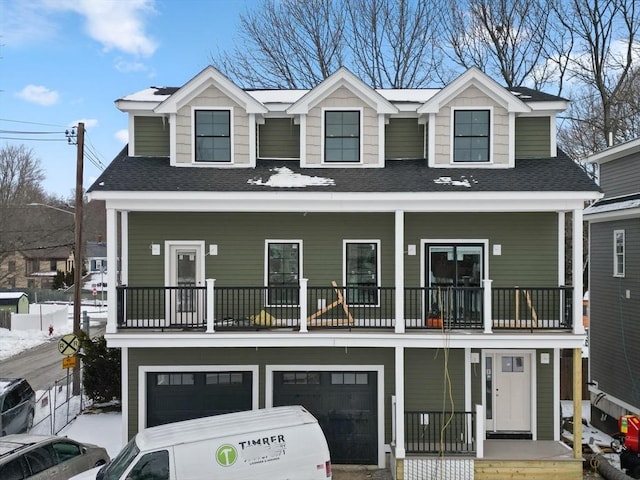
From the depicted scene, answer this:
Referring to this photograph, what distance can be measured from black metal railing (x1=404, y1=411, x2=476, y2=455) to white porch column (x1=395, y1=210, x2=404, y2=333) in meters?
2.02

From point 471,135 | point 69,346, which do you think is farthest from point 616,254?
point 69,346

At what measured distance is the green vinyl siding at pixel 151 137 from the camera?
1303 cm

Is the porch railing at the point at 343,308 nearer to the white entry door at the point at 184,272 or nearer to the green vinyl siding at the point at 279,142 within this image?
the white entry door at the point at 184,272

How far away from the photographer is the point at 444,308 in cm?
1178

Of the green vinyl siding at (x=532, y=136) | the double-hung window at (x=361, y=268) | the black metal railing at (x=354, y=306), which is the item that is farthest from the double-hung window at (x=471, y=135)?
the black metal railing at (x=354, y=306)

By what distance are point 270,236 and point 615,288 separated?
1061cm

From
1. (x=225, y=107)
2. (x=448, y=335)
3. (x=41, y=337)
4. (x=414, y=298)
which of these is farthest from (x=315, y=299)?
(x=41, y=337)

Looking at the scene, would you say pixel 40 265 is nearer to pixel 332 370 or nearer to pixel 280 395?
pixel 280 395

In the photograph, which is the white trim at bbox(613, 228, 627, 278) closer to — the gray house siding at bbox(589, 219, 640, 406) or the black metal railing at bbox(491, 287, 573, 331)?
the gray house siding at bbox(589, 219, 640, 406)

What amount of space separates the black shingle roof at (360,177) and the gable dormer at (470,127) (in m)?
0.31

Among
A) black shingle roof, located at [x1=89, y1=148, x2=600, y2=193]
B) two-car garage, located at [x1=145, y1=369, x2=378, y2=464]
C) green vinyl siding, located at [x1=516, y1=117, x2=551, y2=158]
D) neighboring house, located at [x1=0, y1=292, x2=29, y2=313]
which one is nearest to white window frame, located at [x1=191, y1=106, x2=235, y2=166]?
black shingle roof, located at [x1=89, y1=148, x2=600, y2=193]

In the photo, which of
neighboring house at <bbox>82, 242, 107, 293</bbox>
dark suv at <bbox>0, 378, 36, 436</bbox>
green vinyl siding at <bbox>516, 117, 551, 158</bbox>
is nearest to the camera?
green vinyl siding at <bbox>516, 117, 551, 158</bbox>

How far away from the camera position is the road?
20922 millimetres

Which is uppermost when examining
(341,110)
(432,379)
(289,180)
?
(341,110)
